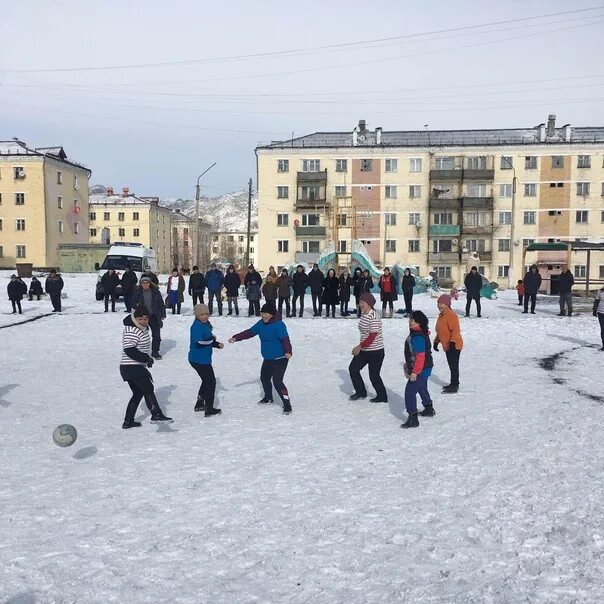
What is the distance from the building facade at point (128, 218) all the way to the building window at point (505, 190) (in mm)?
49352

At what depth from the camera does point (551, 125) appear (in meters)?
→ 57.4

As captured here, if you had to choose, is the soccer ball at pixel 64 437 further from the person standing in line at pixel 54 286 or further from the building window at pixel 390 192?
the building window at pixel 390 192

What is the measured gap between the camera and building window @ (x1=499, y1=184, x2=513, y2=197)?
56.4 metres

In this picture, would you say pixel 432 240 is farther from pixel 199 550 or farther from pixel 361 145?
pixel 199 550

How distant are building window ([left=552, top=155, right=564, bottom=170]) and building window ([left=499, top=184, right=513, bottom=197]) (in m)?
4.31

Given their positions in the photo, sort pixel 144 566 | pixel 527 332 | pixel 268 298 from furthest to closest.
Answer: pixel 268 298
pixel 527 332
pixel 144 566

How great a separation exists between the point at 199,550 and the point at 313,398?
5753 mm

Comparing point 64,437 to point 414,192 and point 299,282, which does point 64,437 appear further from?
point 414,192

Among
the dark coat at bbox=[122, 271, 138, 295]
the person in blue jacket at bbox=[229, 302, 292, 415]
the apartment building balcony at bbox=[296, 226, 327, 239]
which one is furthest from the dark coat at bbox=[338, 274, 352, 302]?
the apartment building balcony at bbox=[296, 226, 327, 239]

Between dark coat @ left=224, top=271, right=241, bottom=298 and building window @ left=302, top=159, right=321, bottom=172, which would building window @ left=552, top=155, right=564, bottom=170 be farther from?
dark coat @ left=224, top=271, right=241, bottom=298

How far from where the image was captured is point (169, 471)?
6449 millimetres

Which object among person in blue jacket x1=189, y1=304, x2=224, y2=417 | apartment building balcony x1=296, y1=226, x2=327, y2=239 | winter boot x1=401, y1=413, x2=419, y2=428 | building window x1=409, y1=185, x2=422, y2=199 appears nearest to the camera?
winter boot x1=401, y1=413, x2=419, y2=428

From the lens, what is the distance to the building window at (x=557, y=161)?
182ft

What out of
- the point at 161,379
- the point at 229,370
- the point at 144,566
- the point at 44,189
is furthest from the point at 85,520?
the point at 44,189
